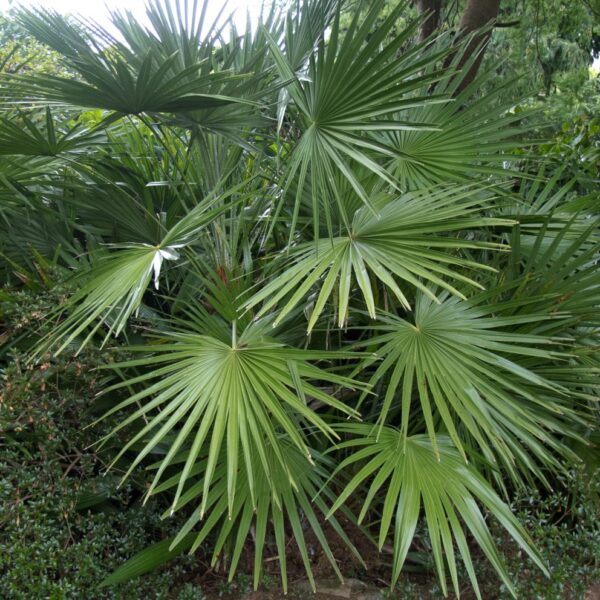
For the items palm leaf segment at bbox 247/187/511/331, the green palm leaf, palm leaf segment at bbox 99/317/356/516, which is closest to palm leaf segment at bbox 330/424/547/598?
palm leaf segment at bbox 99/317/356/516

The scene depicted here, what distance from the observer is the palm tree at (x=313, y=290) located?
234cm

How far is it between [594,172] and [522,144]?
1.85 meters

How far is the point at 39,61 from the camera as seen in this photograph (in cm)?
934

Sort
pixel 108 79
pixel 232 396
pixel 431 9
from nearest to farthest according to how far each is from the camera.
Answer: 1. pixel 232 396
2. pixel 108 79
3. pixel 431 9

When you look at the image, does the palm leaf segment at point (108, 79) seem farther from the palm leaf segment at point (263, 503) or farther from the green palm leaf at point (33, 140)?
the palm leaf segment at point (263, 503)

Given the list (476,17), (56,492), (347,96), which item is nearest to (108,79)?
(347,96)

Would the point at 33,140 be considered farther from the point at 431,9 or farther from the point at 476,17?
the point at 431,9

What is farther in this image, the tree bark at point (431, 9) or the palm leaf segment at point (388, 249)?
the tree bark at point (431, 9)

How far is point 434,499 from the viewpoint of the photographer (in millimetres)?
2365

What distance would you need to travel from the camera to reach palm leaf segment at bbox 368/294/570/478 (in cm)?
234

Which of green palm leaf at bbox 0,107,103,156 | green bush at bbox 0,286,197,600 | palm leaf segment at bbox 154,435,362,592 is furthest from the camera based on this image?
green palm leaf at bbox 0,107,103,156

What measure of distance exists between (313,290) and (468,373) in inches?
31.6

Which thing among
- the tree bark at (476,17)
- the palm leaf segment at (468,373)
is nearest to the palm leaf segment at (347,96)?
the palm leaf segment at (468,373)

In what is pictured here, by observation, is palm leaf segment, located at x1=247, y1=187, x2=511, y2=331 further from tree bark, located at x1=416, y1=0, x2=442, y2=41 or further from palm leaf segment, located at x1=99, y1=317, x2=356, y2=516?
tree bark, located at x1=416, y1=0, x2=442, y2=41
